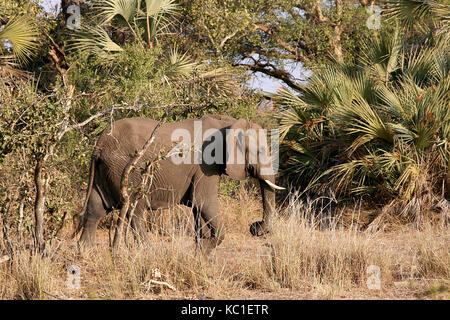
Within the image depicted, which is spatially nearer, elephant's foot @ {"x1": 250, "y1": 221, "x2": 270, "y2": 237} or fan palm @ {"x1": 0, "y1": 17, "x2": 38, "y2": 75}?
elephant's foot @ {"x1": 250, "y1": 221, "x2": 270, "y2": 237}

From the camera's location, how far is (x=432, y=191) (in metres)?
9.95

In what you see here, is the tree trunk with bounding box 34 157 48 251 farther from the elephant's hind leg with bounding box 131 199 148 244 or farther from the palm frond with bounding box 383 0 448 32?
the palm frond with bounding box 383 0 448 32

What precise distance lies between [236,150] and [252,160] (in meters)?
0.26

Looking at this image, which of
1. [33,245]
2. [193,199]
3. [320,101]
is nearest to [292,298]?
[193,199]

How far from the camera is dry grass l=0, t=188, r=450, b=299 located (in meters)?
6.05

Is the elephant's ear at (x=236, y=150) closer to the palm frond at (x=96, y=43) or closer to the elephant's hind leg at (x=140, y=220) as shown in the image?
the elephant's hind leg at (x=140, y=220)

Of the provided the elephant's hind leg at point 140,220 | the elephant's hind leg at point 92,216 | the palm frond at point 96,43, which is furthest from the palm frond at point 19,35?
the elephant's hind leg at point 140,220

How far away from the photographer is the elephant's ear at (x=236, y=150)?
7.86 meters

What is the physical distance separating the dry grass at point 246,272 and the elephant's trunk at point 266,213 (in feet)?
2.00

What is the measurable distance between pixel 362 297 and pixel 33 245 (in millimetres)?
3202

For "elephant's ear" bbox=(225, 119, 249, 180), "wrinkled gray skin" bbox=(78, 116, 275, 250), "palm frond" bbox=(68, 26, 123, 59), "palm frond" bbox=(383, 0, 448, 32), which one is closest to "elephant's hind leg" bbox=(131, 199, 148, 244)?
"wrinkled gray skin" bbox=(78, 116, 275, 250)

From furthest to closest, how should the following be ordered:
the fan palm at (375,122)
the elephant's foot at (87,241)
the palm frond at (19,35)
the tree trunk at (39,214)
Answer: the palm frond at (19,35) < the fan palm at (375,122) < the elephant's foot at (87,241) < the tree trunk at (39,214)

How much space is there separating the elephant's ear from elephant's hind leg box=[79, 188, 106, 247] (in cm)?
154

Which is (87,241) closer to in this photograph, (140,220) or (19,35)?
(140,220)
